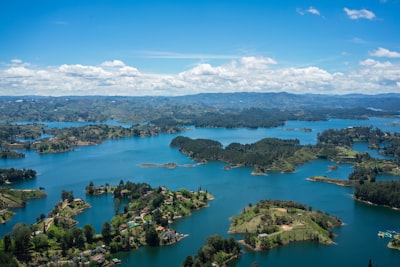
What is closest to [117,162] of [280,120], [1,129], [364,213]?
[364,213]

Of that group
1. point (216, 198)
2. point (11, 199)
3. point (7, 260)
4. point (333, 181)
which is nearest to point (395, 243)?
point (216, 198)

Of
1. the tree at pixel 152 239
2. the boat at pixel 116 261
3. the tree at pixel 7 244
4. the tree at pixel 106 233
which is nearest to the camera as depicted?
the tree at pixel 7 244

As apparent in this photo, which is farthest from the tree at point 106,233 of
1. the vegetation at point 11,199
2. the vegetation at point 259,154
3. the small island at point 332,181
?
the vegetation at point 259,154

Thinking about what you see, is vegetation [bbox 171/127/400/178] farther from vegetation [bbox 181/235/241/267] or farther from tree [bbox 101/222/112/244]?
tree [bbox 101/222/112/244]

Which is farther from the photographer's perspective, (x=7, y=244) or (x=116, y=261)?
(x=116, y=261)

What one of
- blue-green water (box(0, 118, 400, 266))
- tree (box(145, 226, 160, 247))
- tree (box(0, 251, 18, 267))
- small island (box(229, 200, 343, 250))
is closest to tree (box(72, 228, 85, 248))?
blue-green water (box(0, 118, 400, 266))

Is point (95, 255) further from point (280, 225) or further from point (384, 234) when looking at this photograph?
point (384, 234)

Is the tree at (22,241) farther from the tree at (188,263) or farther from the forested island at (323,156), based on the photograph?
the forested island at (323,156)
